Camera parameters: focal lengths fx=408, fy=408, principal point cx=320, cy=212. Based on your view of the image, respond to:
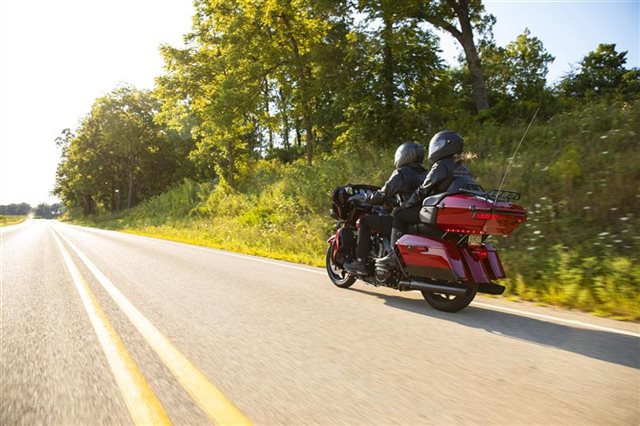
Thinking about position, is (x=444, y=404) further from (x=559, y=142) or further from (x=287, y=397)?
(x=559, y=142)

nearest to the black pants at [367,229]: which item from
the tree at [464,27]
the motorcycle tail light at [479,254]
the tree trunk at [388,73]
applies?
the motorcycle tail light at [479,254]

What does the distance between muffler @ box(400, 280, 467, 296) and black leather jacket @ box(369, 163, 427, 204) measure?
1.15 metres

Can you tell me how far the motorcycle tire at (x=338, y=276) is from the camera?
615 cm

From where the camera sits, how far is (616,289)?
500 centimetres

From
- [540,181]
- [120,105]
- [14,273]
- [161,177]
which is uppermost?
[120,105]

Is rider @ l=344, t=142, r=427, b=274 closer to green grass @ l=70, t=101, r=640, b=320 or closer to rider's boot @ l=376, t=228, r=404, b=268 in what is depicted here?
rider's boot @ l=376, t=228, r=404, b=268

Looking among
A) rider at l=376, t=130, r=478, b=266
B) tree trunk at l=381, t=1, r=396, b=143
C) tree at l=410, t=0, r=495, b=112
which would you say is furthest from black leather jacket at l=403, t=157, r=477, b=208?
tree at l=410, t=0, r=495, b=112

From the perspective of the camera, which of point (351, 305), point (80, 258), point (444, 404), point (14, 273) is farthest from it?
point (80, 258)

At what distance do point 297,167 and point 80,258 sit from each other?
11.5 meters

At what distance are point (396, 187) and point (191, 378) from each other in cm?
330

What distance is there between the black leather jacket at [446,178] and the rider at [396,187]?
0.42 meters

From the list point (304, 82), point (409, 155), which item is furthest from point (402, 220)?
point (304, 82)

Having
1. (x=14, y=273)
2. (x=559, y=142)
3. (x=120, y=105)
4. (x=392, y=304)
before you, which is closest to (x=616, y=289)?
(x=392, y=304)

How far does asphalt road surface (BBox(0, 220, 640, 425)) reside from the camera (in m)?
2.30
